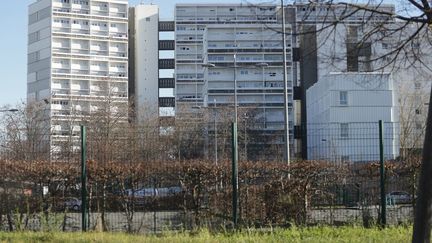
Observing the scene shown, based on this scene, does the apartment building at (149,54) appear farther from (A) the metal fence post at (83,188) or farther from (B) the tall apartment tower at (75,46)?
(A) the metal fence post at (83,188)

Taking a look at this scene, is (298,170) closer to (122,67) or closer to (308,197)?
(308,197)

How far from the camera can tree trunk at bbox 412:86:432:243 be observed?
26.0 feet

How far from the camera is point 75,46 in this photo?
470ft

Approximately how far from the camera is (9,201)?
51.3 ft

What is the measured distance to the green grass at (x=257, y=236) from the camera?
12.1 metres

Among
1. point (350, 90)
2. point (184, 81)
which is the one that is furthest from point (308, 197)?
point (184, 81)

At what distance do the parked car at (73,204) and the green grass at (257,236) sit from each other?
63.9 inches

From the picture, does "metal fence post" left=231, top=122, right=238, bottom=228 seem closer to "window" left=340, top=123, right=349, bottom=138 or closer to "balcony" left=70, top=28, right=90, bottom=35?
"window" left=340, top=123, right=349, bottom=138

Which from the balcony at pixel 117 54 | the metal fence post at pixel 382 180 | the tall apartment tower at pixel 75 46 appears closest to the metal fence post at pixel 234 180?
the metal fence post at pixel 382 180

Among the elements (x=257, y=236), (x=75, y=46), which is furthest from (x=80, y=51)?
(x=257, y=236)

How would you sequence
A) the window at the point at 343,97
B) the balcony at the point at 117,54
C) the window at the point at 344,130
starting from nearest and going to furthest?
the window at the point at 344,130
the window at the point at 343,97
the balcony at the point at 117,54

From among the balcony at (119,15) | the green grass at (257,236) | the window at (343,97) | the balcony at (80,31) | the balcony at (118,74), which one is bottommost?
the green grass at (257,236)

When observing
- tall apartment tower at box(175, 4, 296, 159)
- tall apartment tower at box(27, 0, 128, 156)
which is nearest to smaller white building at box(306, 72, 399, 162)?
tall apartment tower at box(175, 4, 296, 159)

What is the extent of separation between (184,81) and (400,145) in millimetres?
127459
